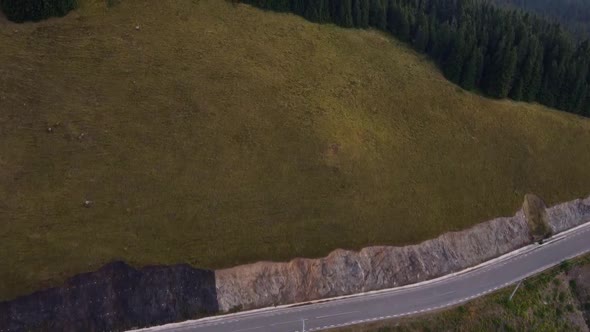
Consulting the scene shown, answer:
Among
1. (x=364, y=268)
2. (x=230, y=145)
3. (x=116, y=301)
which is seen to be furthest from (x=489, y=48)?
(x=116, y=301)

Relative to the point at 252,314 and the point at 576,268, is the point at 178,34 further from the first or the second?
the point at 576,268

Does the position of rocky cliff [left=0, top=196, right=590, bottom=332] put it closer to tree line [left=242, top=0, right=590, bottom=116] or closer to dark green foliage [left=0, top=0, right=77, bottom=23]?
tree line [left=242, top=0, right=590, bottom=116]

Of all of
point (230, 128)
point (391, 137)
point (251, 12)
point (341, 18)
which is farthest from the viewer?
point (341, 18)

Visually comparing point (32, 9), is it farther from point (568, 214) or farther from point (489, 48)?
point (568, 214)

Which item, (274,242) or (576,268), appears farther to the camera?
(576,268)

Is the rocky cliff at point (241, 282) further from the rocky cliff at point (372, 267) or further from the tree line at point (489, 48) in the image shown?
the tree line at point (489, 48)

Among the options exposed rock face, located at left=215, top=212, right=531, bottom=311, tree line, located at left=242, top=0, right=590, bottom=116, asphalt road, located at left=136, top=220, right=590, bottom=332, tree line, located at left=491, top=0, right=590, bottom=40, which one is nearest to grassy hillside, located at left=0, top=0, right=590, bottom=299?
exposed rock face, located at left=215, top=212, right=531, bottom=311

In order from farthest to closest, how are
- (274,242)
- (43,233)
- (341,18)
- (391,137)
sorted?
(341,18), (391,137), (274,242), (43,233)

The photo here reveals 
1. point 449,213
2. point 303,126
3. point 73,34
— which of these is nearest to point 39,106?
point 73,34
